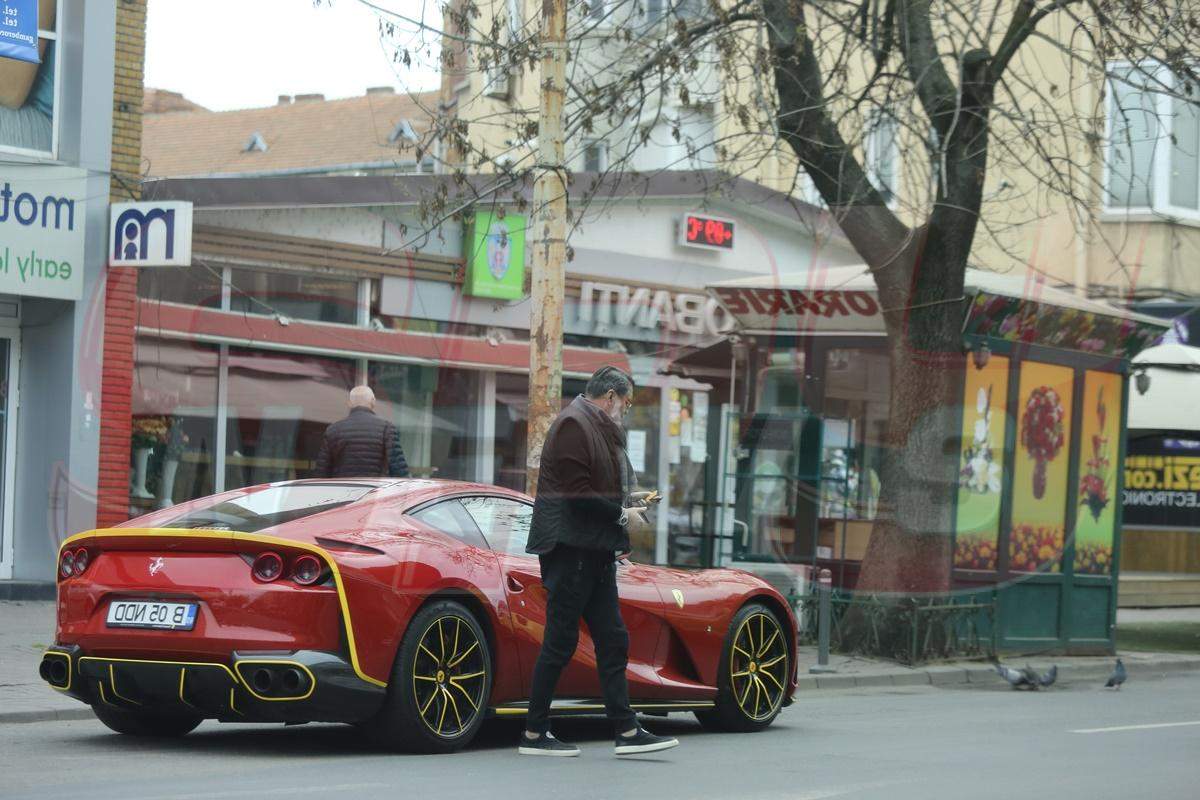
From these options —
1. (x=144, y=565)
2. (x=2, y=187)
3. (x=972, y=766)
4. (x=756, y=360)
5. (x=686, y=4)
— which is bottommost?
(x=972, y=766)

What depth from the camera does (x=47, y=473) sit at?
15875 mm

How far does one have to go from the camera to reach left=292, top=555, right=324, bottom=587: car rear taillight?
7.88 meters

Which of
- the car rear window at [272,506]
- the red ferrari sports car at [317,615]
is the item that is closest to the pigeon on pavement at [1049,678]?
the red ferrari sports car at [317,615]

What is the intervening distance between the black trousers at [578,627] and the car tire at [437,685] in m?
0.28

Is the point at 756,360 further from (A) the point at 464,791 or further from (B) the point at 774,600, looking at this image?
(A) the point at 464,791

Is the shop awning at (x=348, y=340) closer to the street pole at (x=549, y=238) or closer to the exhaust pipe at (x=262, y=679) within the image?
the street pole at (x=549, y=238)

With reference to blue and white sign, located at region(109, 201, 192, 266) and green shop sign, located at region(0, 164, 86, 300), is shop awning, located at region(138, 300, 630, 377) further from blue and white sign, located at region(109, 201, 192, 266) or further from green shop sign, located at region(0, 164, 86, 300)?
green shop sign, located at region(0, 164, 86, 300)

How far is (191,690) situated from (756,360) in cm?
1075

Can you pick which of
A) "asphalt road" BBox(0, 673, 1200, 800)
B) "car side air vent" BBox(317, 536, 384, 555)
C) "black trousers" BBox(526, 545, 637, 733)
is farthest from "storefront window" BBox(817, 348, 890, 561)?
"car side air vent" BBox(317, 536, 384, 555)

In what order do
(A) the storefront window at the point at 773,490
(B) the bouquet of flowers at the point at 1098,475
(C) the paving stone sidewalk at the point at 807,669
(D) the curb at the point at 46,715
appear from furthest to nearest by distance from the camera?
(B) the bouquet of flowers at the point at 1098,475 → (A) the storefront window at the point at 773,490 → (C) the paving stone sidewalk at the point at 807,669 → (D) the curb at the point at 46,715

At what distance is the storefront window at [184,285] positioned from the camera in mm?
16875

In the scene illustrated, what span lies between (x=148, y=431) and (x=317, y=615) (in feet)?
32.2

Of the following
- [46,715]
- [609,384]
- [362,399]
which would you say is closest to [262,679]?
[609,384]

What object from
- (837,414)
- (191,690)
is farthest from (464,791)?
(837,414)
